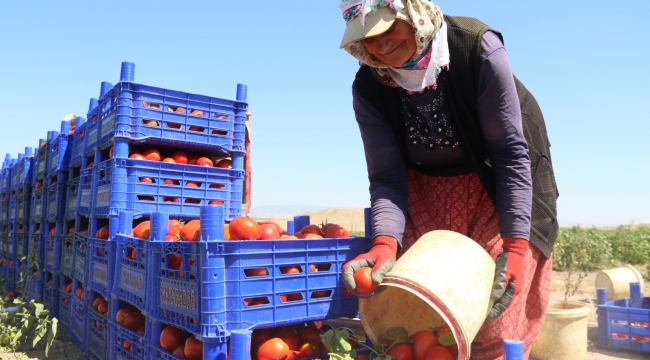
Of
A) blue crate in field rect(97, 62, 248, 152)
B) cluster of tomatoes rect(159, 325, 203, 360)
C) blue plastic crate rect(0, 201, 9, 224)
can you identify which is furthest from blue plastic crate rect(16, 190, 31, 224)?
cluster of tomatoes rect(159, 325, 203, 360)

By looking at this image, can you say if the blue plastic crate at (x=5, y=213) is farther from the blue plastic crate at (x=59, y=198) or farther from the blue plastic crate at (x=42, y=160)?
the blue plastic crate at (x=59, y=198)

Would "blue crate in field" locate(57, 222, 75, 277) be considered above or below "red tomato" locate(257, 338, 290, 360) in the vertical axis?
above

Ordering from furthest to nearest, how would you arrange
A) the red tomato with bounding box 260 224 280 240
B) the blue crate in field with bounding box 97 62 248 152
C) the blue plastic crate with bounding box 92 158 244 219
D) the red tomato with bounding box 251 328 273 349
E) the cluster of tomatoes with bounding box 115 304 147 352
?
1. the blue crate in field with bounding box 97 62 248 152
2. the blue plastic crate with bounding box 92 158 244 219
3. the cluster of tomatoes with bounding box 115 304 147 352
4. the red tomato with bounding box 260 224 280 240
5. the red tomato with bounding box 251 328 273 349

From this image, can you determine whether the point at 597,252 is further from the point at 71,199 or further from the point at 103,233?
the point at 103,233

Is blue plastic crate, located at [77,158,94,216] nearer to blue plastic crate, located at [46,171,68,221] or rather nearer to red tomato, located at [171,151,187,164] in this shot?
red tomato, located at [171,151,187,164]

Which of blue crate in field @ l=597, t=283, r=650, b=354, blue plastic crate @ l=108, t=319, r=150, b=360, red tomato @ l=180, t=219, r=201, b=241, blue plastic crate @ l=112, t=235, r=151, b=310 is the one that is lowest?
blue crate in field @ l=597, t=283, r=650, b=354

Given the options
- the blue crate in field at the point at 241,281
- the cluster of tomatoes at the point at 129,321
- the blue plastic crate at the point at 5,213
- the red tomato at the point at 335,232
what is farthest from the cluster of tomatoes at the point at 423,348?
the blue plastic crate at the point at 5,213

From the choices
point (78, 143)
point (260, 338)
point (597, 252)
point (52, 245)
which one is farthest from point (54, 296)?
point (597, 252)

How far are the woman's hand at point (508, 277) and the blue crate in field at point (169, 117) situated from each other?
284cm

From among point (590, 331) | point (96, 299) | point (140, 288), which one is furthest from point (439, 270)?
point (590, 331)

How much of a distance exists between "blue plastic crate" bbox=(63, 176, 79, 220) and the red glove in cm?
368

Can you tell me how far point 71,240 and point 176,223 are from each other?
2386mm

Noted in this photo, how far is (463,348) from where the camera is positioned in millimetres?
1967

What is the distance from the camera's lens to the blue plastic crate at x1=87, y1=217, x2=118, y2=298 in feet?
12.5
